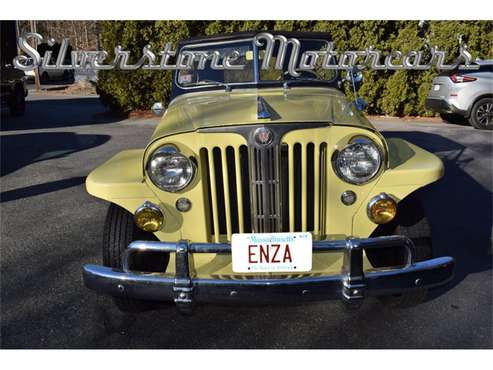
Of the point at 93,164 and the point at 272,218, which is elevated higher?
the point at 272,218

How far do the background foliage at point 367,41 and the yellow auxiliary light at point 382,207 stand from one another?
32.8 feet

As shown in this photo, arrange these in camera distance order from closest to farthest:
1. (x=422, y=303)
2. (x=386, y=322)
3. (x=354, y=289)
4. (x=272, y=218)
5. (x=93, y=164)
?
(x=354, y=289)
(x=272, y=218)
(x=386, y=322)
(x=422, y=303)
(x=93, y=164)

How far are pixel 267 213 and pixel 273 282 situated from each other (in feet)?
1.39

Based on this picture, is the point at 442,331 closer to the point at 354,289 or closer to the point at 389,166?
the point at 354,289

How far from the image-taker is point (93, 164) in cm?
668

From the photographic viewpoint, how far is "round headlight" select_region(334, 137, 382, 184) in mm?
2400

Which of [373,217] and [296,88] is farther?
[296,88]

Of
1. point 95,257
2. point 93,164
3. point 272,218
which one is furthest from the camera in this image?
point 93,164

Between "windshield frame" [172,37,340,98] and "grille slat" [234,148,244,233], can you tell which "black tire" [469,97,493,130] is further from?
"grille slat" [234,148,244,233]

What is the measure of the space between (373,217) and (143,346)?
4.89ft

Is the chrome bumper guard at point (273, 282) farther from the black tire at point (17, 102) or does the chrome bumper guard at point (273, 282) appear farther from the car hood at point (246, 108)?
the black tire at point (17, 102)

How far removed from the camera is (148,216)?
244 centimetres

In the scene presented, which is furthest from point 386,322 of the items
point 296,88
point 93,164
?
point 93,164

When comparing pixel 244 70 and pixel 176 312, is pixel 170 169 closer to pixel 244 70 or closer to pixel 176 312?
pixel 176 312
